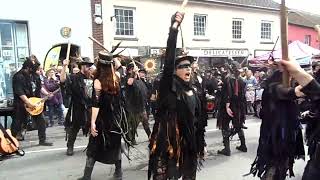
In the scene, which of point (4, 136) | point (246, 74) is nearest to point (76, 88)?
point (4, 136)

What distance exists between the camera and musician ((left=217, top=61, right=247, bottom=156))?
792 cm

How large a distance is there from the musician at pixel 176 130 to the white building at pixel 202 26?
11.9 metres

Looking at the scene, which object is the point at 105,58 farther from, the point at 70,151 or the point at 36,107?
the point at 36,107

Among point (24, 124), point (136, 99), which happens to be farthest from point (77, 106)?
point (24, 124)

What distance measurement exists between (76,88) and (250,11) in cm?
1766

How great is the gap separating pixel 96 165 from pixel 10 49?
8.68 meters

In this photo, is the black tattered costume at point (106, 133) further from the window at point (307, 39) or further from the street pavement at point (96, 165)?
the window at point (307, 39)

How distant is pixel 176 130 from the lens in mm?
4410

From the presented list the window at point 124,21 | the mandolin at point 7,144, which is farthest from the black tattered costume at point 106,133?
the window at point 124,21

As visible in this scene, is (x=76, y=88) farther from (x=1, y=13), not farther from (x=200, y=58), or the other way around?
(x=200, y=58)

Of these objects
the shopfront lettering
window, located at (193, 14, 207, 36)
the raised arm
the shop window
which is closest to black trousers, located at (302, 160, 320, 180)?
the raised arm

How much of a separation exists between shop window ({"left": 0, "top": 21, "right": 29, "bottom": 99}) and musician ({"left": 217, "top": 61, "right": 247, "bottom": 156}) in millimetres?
8515

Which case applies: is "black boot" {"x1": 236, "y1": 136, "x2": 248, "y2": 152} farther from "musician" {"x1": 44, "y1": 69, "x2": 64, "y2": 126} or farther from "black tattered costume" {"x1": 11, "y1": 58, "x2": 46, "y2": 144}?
"musician" {"x1": 44, "y1": 69, "x2": 64, "y2": 126}

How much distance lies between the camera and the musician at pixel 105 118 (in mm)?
5617
